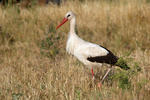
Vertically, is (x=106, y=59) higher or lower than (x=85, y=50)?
lower

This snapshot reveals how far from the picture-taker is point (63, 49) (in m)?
7.84

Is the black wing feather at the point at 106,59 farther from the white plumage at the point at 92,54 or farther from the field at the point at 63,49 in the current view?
the field at the point at 63,49

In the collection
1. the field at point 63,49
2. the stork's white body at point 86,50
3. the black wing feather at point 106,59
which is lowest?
the field at point 63,49

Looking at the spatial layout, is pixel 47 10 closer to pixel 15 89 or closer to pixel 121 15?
pixel 121 15

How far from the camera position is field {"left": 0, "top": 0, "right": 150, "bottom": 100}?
4438 millimetres

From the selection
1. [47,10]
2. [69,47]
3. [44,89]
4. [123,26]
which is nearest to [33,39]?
[47,10]

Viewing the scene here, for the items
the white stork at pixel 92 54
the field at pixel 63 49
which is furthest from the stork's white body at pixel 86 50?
the field at pixel 63 49

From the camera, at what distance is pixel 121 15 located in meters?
9.20

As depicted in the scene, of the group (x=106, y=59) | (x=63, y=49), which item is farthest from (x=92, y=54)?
(x=63, y=49)

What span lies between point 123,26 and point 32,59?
3108 mm

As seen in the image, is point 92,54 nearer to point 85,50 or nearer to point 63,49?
point 85,50

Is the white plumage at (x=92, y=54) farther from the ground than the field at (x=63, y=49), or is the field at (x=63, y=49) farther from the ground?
the white plumage at (x=92, y=54)

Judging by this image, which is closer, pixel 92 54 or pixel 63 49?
pixel 92 54

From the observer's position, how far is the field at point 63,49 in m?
4.44
